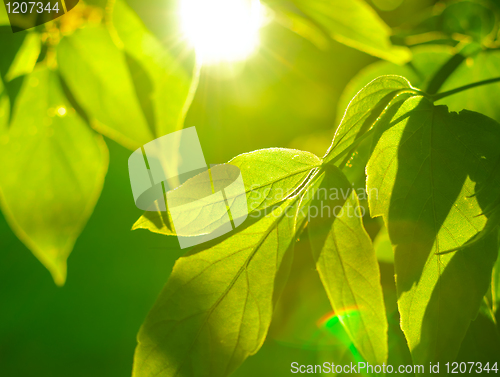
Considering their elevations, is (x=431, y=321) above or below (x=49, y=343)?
above

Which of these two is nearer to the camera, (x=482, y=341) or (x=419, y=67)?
(x=482, y=341)

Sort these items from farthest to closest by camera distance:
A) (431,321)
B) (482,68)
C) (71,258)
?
(71,258) → (482,68) → (431,321)

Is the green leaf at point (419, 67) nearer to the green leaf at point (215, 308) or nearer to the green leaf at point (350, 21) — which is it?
the green leaf at point (350, 21)

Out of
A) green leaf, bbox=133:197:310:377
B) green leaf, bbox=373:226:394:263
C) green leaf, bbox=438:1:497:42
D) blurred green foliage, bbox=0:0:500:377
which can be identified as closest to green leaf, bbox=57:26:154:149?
blurred green foliage, bbox=0:0:500:377

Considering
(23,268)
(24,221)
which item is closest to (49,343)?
(23,268)

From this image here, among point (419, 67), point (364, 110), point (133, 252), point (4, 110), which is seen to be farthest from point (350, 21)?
point (133, 252)

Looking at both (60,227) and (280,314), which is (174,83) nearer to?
(60,227)

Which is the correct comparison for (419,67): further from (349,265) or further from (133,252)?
(133,252)
